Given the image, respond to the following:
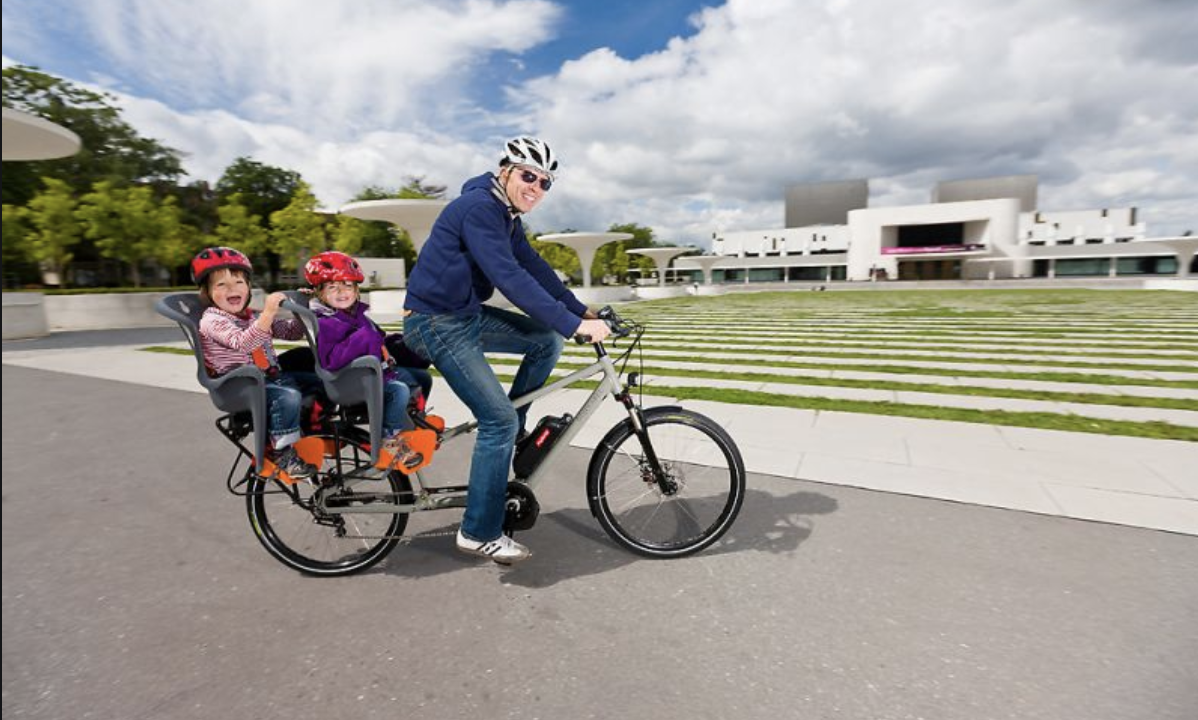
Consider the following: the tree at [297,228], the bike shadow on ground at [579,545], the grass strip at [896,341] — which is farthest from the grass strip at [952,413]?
the tree at [297,228]

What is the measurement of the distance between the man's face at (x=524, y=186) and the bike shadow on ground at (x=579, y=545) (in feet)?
6.29

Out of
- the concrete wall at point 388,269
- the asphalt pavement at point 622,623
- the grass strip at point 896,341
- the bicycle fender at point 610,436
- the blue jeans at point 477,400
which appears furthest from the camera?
the concrete wall at point 388,269

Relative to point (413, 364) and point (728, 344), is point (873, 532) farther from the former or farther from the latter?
point (728, 344)

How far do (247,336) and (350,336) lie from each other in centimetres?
46

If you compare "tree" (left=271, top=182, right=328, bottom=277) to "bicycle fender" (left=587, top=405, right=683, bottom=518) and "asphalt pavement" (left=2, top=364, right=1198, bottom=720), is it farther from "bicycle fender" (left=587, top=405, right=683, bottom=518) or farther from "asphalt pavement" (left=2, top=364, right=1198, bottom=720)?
"bicycle fender" (left=587, top=405, right=683, bottom=518)

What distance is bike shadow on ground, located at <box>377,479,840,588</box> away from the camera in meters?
3.24

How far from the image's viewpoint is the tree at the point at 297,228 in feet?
105

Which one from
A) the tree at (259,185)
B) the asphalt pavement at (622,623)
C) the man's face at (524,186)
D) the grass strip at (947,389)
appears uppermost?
the tree at (259,185)

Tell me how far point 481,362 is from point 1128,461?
506cm

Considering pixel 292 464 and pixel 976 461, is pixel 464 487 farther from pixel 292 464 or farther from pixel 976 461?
pixel 976 461

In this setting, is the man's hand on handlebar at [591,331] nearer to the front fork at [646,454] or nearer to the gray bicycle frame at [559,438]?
the gray bicycle frame at [559,438]

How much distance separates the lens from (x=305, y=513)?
338 centimetres

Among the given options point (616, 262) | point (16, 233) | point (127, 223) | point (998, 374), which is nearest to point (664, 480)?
point (998, 374)

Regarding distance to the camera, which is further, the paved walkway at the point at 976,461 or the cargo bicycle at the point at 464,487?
the paved walkway at the point at 976,461
